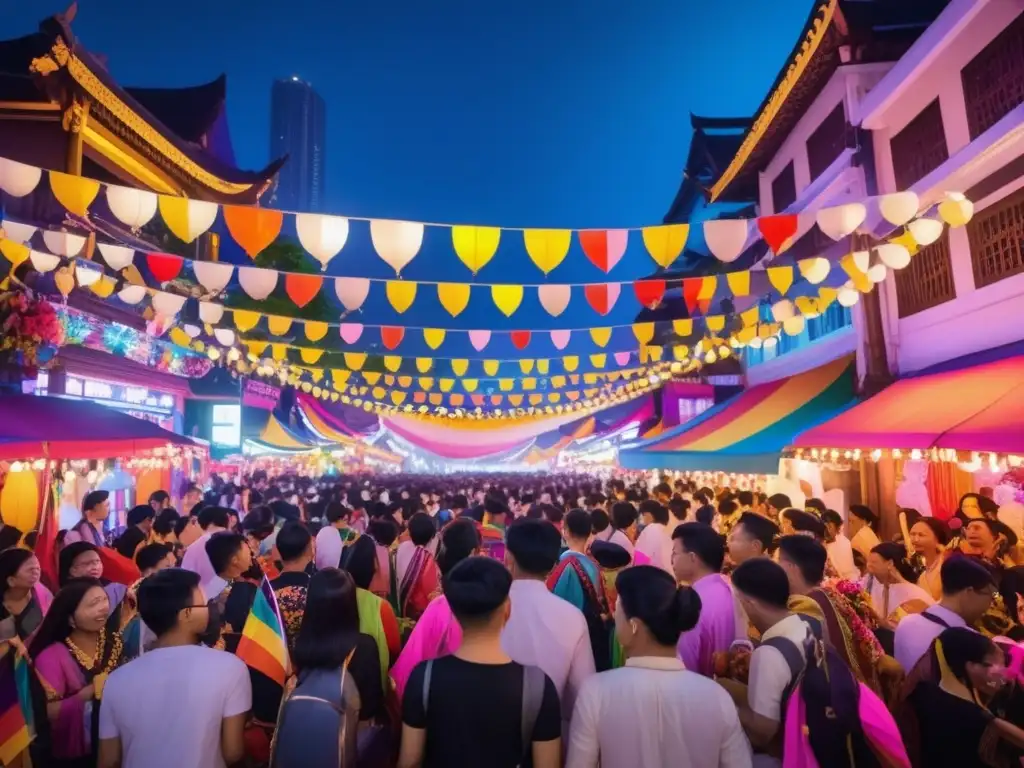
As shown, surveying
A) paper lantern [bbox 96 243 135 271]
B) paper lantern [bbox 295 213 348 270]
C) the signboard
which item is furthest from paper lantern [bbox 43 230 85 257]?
the signboard

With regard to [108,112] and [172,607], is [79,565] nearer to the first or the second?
[172,607]

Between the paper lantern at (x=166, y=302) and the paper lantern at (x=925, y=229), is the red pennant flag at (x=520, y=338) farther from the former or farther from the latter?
the paper lantern at (x=925, y=229)

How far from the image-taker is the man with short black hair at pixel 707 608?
3438 millimetres

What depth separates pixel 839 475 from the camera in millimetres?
11250

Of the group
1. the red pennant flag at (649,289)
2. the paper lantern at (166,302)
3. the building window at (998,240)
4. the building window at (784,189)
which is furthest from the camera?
the building window at (784,189)

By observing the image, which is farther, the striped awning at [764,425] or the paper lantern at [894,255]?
the striped awning at [764,425]

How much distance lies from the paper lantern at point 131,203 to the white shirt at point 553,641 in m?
5.13

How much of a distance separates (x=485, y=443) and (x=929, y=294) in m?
18.5

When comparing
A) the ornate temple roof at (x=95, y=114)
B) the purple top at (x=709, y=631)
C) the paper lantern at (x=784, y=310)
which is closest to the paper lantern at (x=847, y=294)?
the paper lantern at (x=784, y=310)

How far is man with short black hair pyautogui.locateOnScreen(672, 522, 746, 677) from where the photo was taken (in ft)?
11.3

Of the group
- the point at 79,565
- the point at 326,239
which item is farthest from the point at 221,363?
the point at 79,565

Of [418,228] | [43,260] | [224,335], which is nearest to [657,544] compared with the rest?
[418,228]

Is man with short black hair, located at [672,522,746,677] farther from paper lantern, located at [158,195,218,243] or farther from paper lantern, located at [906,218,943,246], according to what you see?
paper lantern, located at [158,195,218,243]

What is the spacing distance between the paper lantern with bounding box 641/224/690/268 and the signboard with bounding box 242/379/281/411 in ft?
51.2
